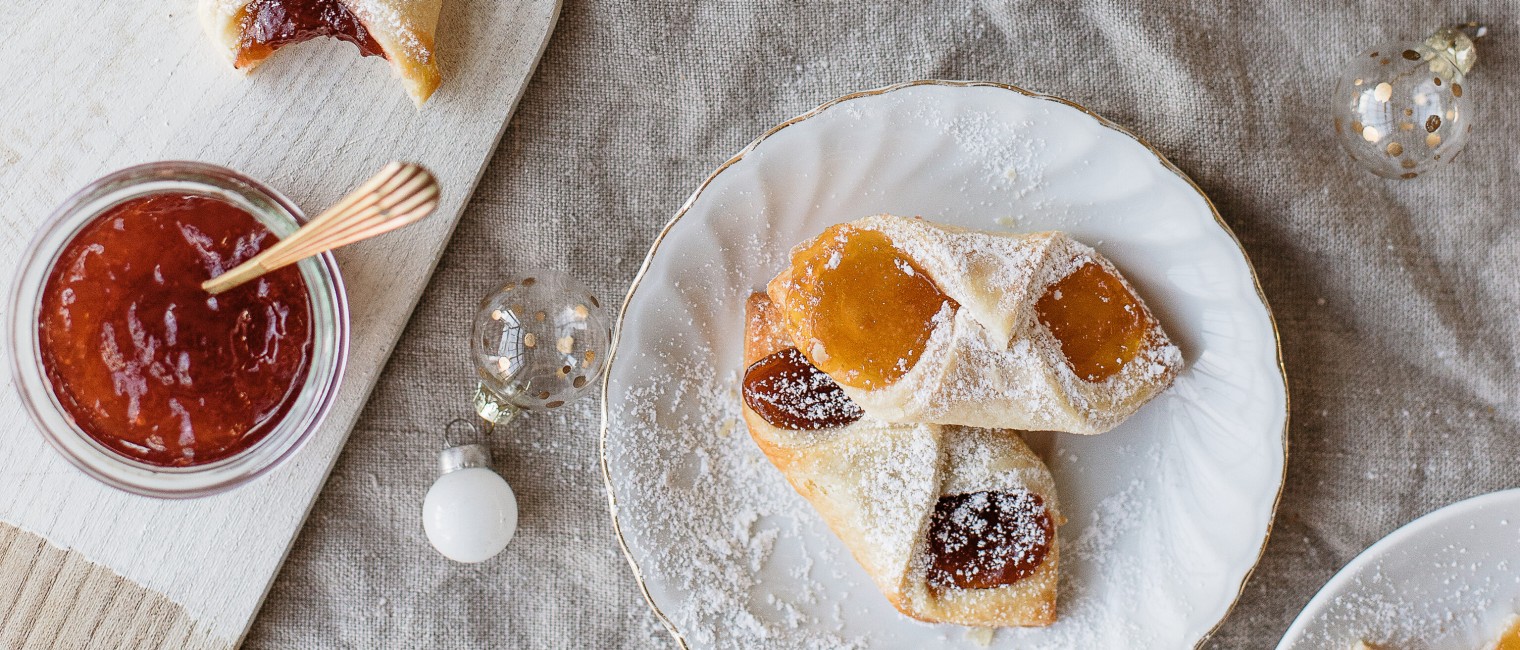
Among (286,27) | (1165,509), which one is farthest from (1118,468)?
(286,27)

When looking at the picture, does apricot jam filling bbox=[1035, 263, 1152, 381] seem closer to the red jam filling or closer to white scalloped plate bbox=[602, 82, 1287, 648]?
white scalloped plate bbox=[602, 82, 1287, 648]

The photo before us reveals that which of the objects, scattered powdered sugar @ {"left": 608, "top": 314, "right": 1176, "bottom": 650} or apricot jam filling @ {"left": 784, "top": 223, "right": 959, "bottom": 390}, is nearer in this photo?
apricot jam filling @ {"left": 784, "top": 223, "right": 959, "bottom": 390}

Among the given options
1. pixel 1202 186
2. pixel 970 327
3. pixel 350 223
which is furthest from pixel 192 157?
pixel 1202 186

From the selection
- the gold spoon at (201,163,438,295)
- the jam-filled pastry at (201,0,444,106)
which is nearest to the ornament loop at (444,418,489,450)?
the gold spoon at (201,163,438,295)

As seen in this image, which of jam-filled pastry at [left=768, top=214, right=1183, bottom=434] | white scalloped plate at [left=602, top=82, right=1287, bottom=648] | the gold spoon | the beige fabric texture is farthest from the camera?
the beige fabric texture

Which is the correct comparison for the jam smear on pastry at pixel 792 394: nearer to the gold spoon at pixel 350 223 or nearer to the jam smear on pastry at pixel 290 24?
the gold spoon at pixel 350 223

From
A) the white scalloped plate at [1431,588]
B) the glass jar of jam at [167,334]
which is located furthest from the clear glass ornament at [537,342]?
the white scalloped plate at [1431,588]
